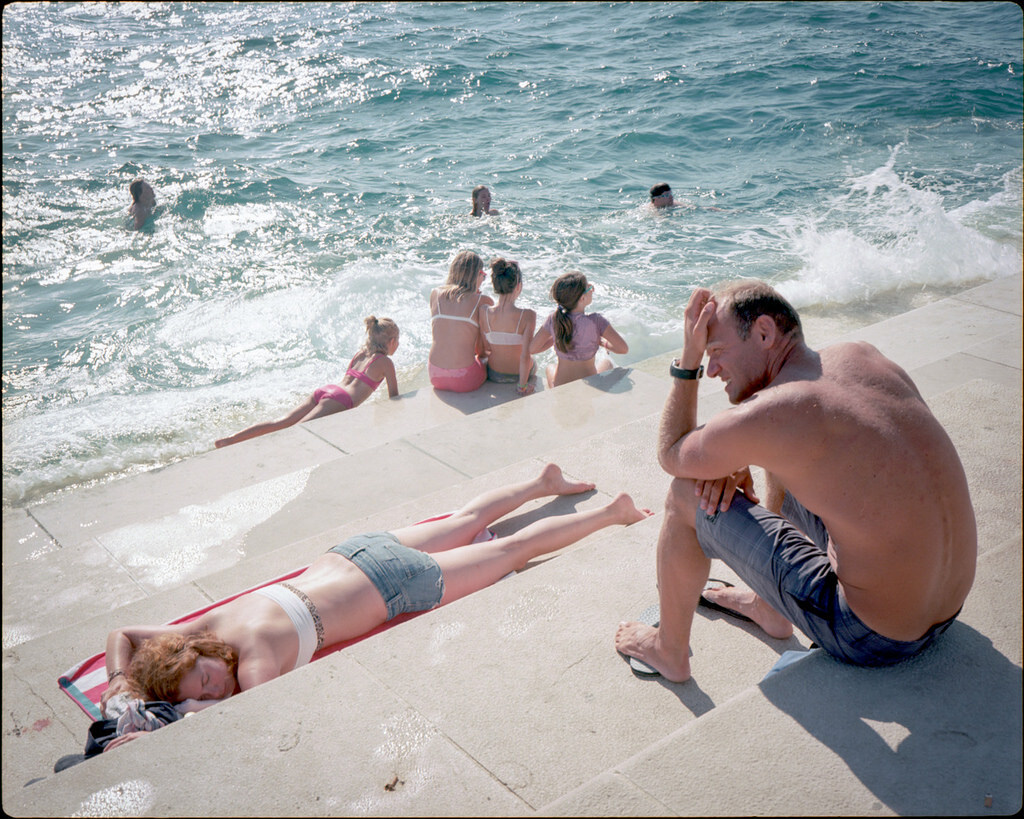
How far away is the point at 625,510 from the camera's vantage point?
434cm

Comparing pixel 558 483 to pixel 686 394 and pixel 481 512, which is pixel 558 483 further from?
pixel 686 394

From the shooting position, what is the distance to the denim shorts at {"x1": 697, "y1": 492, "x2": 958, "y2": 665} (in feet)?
8.70

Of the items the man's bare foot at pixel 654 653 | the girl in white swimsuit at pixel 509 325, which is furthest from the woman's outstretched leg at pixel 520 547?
the girl in white swimsuit at pixel 509 325

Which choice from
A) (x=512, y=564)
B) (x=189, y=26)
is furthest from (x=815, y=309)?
(x=189, y=26)

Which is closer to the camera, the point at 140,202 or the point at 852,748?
the point at 852,748

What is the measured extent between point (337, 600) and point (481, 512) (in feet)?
3.45

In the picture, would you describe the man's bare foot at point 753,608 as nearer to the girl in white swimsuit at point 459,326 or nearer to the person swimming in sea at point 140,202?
the girl in white swimsuit at point 459,326

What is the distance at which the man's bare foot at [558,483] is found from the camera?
4.61m

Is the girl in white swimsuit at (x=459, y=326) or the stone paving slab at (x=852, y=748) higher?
the stone paving slab at (x=852, y=748)

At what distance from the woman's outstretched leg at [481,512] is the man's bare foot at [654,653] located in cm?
133

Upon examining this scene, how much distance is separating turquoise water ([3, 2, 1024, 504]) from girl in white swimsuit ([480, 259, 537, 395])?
94.8 inches

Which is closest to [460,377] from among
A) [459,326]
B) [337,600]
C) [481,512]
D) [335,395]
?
[459,326]

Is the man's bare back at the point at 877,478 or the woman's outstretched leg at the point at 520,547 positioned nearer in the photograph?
the man's bare back at the point at 877,478

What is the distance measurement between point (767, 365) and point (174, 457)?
655cm
